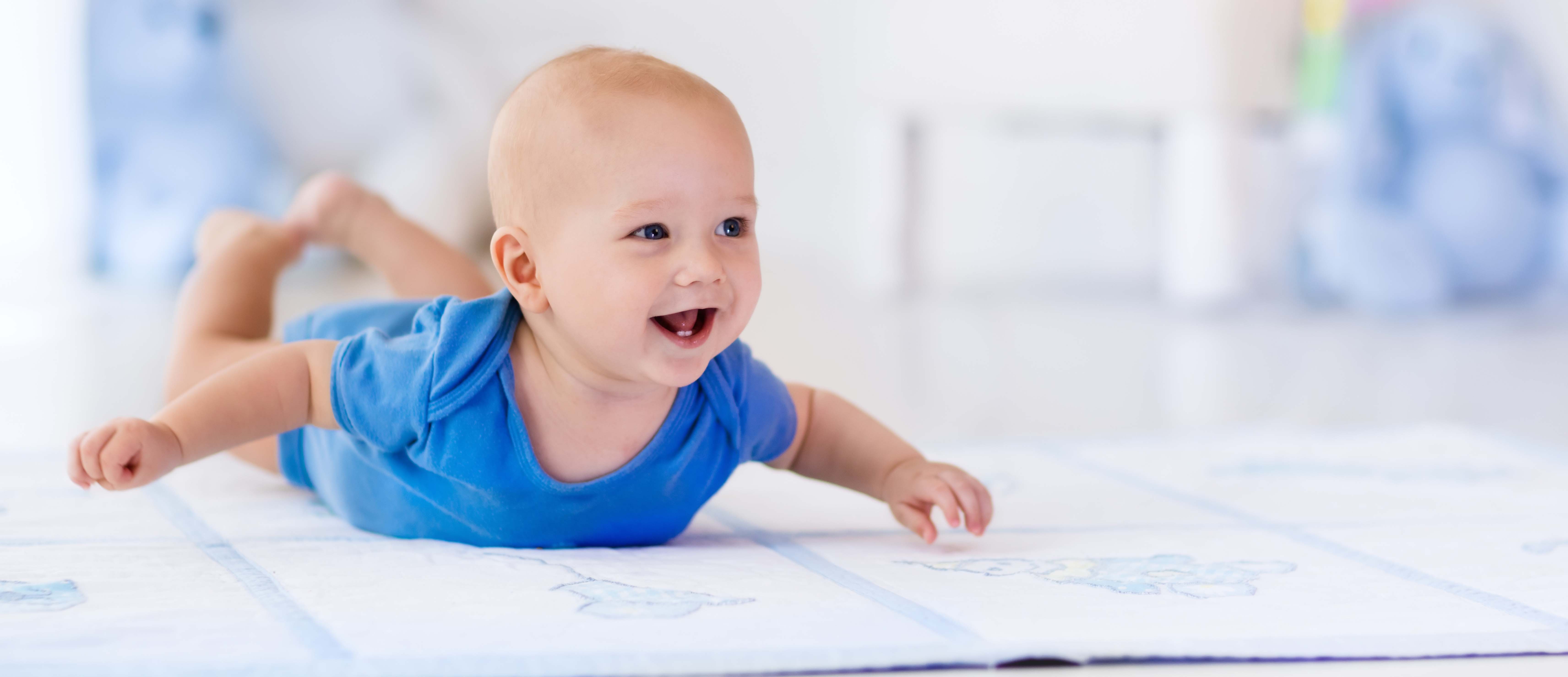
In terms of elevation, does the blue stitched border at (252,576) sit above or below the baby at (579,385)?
below

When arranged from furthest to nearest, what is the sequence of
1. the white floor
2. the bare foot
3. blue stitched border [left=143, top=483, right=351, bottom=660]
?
the white floor
the bare foot
blue stitched border [left=143, top=483, right=351, bottom=660]

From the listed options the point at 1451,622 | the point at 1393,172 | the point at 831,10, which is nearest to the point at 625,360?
the point at 1451,622

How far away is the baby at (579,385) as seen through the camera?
721 millimetres

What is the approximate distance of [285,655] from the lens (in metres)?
0.60

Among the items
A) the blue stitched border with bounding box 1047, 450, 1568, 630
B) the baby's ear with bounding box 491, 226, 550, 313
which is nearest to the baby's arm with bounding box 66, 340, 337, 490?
the baby's ear with bounding box 491, 226, 550, 313

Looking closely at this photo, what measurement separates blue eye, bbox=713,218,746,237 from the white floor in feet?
1.82

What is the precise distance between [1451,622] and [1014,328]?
64.1 inches

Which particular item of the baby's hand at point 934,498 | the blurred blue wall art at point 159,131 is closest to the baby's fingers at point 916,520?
the baby's hand at point 934,498

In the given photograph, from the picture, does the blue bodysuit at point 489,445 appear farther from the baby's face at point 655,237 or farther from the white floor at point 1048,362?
the white floor at point 1048,362

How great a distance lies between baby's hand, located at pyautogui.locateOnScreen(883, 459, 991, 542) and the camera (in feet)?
2.71

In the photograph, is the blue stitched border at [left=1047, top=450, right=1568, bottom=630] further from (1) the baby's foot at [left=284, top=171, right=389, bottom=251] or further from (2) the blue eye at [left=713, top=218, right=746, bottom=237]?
(1) the baby's foot at [left=284, top=171, right=389, bottom=251]

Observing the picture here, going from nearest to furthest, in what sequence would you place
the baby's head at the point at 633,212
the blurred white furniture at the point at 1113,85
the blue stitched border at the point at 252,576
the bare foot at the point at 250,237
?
the blue stitched border at the point at 252,576
the baby's head at the point at 633,212
the bare foot at the point at 250,237
the blurred white furniture at the point at 1113,85

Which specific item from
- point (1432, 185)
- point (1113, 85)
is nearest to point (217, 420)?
point (1113, 85)

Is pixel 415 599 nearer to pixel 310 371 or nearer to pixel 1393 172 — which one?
pixel 310 371
